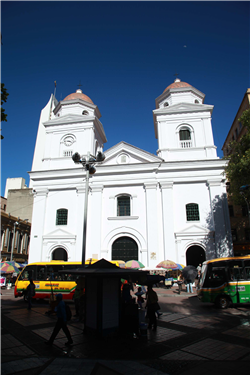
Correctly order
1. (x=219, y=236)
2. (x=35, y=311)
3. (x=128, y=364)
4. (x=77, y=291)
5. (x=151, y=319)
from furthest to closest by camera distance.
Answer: (x=219, y=236) → (x=35, y=311) → (x=77, y=291) → (x=151, y=319) → (x=128, y=364)

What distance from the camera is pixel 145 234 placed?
73.6 feet

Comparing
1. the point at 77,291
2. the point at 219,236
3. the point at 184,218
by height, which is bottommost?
the point at 77,291

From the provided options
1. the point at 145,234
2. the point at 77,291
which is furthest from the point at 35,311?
the point at 145,234

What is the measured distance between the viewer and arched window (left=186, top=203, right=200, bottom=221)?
898 inches

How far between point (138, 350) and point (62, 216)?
19.4 metres

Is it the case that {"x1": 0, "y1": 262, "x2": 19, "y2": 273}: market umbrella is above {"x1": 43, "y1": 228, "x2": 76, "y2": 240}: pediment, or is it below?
below

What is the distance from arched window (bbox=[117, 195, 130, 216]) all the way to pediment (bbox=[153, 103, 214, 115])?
31.7 feet

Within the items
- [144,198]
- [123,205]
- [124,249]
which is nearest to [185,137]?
[144,198]

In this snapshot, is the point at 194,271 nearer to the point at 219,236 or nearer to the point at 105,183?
the point at 219,236

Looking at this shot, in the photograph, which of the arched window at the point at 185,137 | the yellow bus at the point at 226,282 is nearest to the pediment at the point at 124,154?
the arched window at the point at 185,137

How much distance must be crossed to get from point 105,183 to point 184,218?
8.03 m

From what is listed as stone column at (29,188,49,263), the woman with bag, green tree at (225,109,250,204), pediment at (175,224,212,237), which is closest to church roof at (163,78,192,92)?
green tree at (225,109,250,204)

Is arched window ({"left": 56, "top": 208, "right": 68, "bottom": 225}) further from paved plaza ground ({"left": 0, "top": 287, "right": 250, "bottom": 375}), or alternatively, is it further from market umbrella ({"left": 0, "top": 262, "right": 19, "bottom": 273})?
paved plaza ground ({"left": 0, "top": 287, "right": 250, "bottom": 375})

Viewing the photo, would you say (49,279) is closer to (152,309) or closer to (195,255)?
(152,309)
